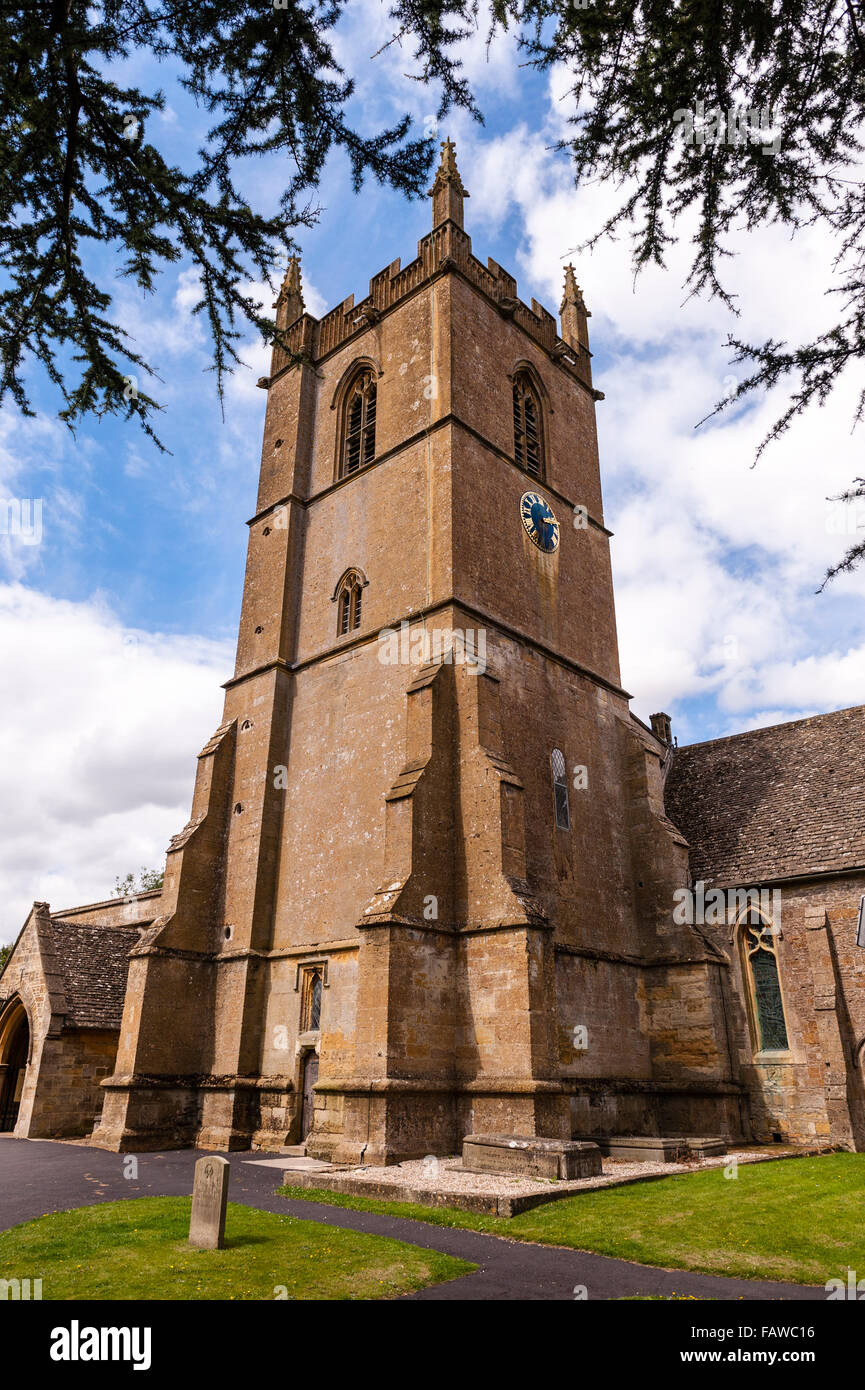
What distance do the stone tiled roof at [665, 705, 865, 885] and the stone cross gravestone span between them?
14.7 meters

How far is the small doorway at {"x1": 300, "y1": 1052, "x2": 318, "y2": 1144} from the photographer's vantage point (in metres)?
16.7

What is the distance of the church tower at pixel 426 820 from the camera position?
14.4 m

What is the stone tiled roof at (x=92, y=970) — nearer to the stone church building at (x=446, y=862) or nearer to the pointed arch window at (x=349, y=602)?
the stone church building at (x=446, y=862)

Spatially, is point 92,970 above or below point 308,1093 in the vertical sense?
above

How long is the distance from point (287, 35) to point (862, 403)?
452 centimetres

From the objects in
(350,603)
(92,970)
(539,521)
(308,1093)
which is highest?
(539,521)

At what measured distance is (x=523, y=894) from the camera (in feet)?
48.6

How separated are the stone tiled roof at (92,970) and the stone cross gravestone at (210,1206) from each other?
14112 mm

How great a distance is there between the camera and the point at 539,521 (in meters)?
21.9

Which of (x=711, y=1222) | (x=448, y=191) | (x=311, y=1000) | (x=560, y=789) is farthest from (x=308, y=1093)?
(x=448, y=191)

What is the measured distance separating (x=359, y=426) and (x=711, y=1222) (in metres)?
20.1

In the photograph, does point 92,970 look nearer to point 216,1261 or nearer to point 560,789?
point 560,789

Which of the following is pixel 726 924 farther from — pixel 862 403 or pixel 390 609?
pixel 862 403
